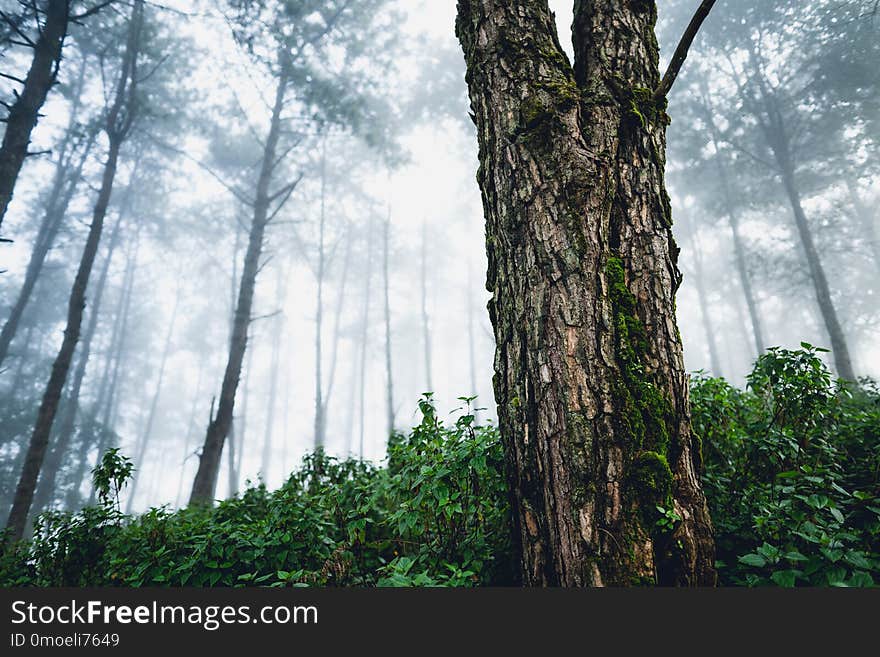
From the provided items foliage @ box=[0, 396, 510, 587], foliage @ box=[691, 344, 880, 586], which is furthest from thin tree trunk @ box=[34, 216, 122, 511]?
foliage @ box=[691, 344, 880, 586]

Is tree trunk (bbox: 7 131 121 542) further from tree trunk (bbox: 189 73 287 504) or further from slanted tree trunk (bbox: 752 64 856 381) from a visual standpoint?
slanted tree trunk (bbox: 752 64 856 381)

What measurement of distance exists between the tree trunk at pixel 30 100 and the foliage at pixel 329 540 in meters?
5.01

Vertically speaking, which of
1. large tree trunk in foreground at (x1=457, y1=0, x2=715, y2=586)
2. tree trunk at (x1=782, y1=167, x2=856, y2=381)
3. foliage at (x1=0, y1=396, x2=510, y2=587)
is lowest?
foliage at (x1=0, y1=396, x2=510, y2=587)

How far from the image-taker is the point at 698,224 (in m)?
21.9

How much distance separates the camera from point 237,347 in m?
8.87

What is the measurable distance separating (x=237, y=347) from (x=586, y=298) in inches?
343

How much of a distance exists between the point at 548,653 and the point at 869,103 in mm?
16150

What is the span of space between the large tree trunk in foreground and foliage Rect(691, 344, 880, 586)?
0.32 meters

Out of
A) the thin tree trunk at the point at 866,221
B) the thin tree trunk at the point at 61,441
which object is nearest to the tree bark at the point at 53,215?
the thin tree trunk at the point at 61,441

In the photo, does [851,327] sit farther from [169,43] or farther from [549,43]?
[169,43]

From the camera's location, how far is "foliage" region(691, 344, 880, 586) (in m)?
1.46

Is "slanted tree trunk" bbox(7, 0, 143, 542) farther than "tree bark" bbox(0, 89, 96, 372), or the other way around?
"tree bark" bbox(0, 89, 96, 372)

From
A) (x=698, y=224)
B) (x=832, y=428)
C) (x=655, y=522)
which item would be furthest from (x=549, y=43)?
(x=698, y=224)

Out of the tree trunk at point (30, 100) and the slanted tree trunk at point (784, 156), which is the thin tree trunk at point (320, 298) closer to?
the tree trunk at point (30, 100)
